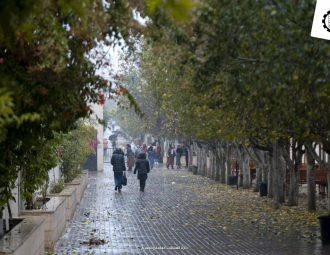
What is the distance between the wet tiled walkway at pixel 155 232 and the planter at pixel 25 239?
45.3 inches

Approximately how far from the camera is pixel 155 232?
431 inches

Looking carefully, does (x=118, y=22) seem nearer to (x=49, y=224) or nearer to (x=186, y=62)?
(x=186, y=62)

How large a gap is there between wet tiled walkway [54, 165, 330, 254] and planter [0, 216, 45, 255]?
3.77 feet

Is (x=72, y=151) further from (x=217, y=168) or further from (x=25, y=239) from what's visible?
(x=217, y=168)

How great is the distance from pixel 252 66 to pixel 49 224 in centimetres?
495

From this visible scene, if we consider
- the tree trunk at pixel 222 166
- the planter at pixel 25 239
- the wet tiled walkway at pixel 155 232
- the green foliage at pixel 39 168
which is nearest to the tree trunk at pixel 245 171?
the tree trunk at pixel 222 166

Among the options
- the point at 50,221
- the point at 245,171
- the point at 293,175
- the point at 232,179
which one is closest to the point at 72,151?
the point at 293,175

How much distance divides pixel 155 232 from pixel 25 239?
4.93 metres

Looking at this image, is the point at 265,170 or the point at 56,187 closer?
the point at 56,187

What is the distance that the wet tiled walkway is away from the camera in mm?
9000

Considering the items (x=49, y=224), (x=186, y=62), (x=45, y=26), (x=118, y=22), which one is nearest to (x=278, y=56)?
(x=186, y=62)

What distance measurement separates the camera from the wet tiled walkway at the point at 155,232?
29.5 ft

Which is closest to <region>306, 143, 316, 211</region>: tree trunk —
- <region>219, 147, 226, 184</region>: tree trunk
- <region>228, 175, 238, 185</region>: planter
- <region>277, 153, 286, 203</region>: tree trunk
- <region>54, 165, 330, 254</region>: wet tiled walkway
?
<region>277, 153, 286, 203</region>: tree trunk

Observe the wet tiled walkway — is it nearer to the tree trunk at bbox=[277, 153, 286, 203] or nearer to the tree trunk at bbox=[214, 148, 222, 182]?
the tree trunk at bbox=[277, 153, 286, 203]
